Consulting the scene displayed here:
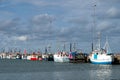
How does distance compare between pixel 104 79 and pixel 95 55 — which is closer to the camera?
pixel 104 79

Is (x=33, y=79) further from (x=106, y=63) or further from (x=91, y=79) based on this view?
(x=106, y=63)

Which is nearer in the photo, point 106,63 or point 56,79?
point 56,79

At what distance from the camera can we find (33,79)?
93125 mm

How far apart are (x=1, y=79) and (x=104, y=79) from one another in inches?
998

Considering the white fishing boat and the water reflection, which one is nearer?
the water reflection

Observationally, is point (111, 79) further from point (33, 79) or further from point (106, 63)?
point (106, 63)

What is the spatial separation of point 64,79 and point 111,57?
97.4m

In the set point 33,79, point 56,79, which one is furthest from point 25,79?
point 56,79

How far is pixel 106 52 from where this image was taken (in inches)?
7815

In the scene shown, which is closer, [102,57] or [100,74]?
[100,74]

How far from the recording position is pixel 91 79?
93.8m

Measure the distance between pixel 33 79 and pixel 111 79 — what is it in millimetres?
19184

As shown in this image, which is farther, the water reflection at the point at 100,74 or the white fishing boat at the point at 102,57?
the white fishing boat at the point at 102,57

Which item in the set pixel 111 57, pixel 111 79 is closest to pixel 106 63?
pixel 111 57
